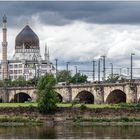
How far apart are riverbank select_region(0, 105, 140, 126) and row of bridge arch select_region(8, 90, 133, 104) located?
1654cm

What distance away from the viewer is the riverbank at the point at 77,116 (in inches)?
3501

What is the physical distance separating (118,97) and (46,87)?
22.1m

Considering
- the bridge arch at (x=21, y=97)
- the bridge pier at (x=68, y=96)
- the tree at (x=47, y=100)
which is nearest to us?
the tree at (x=47, y=100)

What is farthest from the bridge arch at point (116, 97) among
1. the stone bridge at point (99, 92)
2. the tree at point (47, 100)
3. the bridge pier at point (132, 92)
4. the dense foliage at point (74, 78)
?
the dense foliage at point (74, 78)

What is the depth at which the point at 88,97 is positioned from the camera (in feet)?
405

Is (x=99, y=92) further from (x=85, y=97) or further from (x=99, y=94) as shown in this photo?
(x=85, y=97)

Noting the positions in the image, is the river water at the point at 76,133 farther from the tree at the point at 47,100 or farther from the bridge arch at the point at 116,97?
the bridge arch at the point at 116,97

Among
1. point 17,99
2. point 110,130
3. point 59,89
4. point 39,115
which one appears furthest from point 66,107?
point 17,99

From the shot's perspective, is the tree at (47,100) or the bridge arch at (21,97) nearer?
the tree at (47,100)

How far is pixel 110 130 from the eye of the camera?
250ft

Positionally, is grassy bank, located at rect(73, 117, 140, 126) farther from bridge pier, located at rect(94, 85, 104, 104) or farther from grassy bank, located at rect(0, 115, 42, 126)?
bridge pier, located at rect(94, 85, 104, 104)

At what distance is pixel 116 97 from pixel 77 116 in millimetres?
22689

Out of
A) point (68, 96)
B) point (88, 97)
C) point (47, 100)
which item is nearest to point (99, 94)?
point (68, 96)

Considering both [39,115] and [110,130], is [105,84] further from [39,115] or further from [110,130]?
[110,130]
